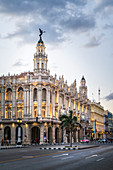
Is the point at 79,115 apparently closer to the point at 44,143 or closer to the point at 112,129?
the point at 44,143

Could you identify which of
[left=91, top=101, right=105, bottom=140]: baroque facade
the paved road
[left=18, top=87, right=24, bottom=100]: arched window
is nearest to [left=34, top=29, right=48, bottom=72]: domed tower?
[left=18, top=87, right=24, bottom=100]: arched window

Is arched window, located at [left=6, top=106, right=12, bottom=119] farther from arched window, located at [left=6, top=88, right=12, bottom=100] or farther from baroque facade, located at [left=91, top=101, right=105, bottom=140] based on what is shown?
baroque facade, located at [left=91, top=101, right=105, bottom=140]

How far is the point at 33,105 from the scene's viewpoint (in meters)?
73.6

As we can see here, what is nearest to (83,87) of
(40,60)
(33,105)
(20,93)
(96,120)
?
(96,120)

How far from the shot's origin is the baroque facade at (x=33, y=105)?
2793 inches

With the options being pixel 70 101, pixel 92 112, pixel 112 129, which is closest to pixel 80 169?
pixel 70 101

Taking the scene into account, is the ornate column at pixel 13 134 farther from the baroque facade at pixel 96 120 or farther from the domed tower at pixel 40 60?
the baroque facade at pixel 96 120

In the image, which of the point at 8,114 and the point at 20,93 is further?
the point at 20,93

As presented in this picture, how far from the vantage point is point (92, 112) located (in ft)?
409

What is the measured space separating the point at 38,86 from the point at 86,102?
4579 cm

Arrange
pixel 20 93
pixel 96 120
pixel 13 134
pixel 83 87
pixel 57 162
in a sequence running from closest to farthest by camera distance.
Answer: pixel 57 162, pixel 13 134, pixel 20 93, pixel 83 87, pixel 96 120

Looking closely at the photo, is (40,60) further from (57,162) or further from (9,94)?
(57,162)

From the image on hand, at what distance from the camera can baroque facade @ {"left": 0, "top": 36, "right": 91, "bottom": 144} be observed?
233ft

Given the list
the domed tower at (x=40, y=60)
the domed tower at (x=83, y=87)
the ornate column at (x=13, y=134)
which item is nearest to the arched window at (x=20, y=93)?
the domed tower at (x=40, y=60)
